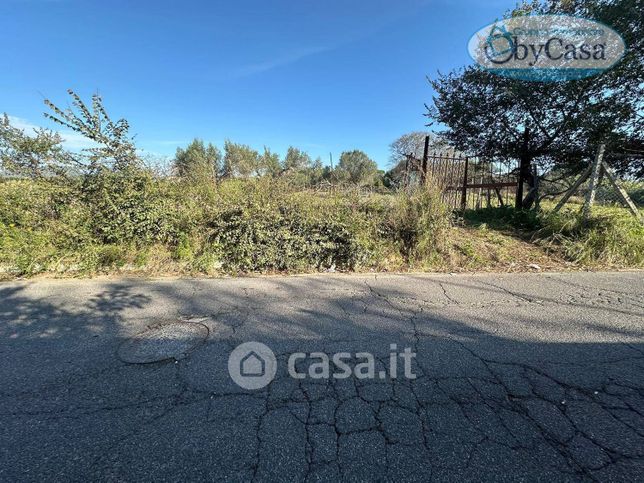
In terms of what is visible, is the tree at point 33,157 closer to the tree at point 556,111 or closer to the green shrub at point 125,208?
the green shrub at point 125,208

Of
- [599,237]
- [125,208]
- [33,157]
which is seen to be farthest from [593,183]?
[33,157]

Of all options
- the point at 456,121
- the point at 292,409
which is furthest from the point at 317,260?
the point at 456,121

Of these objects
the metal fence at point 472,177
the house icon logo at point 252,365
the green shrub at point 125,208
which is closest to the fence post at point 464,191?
the metal fence at point 472,177

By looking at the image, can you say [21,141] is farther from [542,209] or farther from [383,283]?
[542,209]

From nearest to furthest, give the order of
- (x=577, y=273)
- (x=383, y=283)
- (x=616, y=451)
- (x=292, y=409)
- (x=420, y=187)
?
(x=616, y=451)
(x=292, y=409)
(x=383, y=283)
(x=577, y=273)
(x=420, y=187)

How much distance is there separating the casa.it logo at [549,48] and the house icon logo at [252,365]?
30.3 ft

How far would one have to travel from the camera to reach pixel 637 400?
80.7 inches

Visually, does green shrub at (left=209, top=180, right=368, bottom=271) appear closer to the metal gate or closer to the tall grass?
the tall grass

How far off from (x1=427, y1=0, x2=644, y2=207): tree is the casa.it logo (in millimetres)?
168

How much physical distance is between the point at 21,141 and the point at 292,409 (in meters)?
7.82

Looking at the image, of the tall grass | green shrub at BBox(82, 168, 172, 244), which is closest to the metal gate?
the tall grass

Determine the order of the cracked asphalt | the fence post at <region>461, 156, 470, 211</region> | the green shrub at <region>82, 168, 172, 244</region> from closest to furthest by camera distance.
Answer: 1. the cracked asphalt
2. the green shrub at <region>82, 168, 172, 244</region>
3. the fence post at <region>461, 156, 470, 211</region>

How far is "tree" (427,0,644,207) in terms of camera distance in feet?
21.1

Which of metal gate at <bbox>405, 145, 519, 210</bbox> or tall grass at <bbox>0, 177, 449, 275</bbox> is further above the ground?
metal gate at <bbox>405, 145, 519, 210</bbox>
